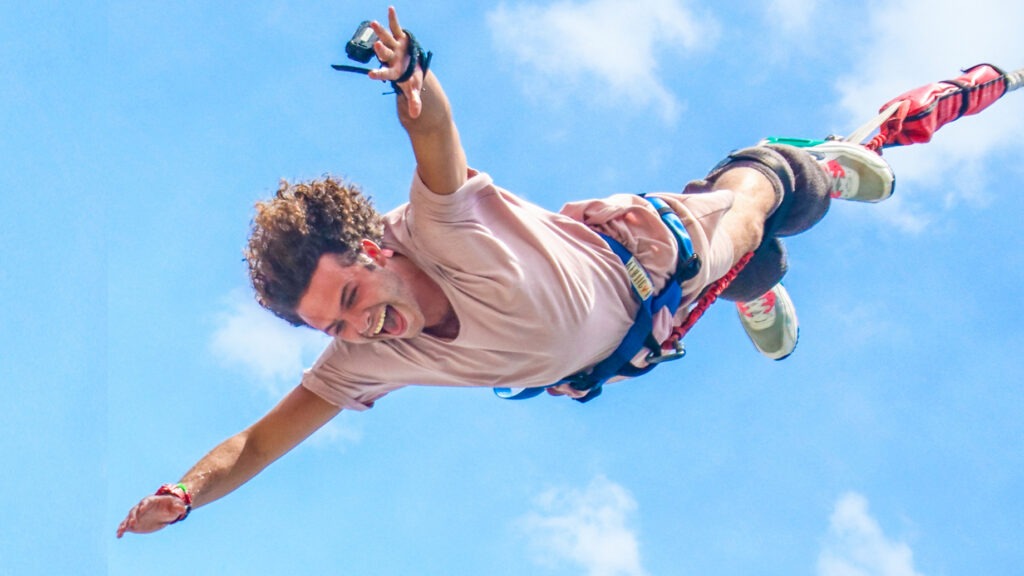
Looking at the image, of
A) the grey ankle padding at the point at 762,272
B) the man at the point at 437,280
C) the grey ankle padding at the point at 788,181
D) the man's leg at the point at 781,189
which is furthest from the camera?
the grey ankle padding at the point at 762,272

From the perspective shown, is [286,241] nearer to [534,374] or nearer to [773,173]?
[534,374]

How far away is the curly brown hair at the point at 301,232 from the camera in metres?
4.27

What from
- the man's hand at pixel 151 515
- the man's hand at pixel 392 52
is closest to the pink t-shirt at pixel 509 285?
the man's hand at pixel 392 52

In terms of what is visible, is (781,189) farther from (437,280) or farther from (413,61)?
(413,61)

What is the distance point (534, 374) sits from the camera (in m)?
4.59

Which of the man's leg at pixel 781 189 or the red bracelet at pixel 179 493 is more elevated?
the man's leg at pixel 781 189

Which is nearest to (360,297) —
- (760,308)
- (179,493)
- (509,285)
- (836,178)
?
(509,285)

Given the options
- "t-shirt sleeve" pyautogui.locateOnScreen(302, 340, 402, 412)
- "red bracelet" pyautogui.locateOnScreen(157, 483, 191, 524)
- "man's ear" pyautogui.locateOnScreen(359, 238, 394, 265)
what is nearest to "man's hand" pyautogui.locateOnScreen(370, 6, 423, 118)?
"man's ear" pyautogui.locateOnScreen(359, 238, 394, 265)

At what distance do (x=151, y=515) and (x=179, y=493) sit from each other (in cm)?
15

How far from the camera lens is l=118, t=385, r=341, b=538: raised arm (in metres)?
4.66

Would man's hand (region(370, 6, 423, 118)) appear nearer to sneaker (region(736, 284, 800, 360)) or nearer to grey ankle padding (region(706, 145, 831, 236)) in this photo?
grey ankle padding (region(706, 145, 831, 236))

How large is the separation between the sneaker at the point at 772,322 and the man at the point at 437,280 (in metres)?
1.75

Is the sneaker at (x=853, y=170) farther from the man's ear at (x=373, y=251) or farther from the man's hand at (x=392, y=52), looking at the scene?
the man's hand at (x=392, y=52)

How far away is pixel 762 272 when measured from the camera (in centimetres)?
592
